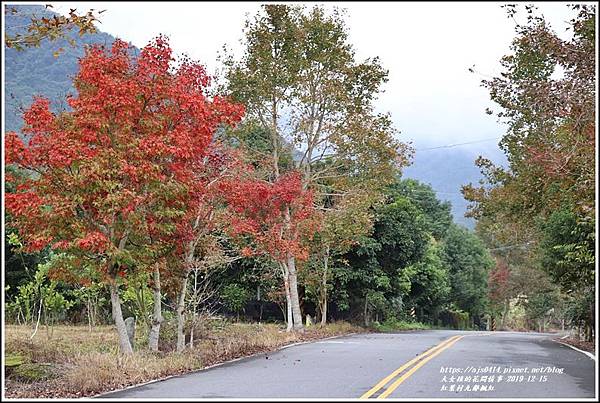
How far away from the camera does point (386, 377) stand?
11.8 m

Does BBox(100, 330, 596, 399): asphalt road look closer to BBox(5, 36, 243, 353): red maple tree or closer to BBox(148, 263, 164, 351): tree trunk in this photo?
BBox(148, 263, 164, 351): tree trunk

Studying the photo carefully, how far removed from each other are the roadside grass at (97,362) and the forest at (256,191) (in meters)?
0.24

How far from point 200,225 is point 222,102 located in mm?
3013

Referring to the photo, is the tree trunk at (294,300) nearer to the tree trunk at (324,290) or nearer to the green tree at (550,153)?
the tree trunk at (324,290)

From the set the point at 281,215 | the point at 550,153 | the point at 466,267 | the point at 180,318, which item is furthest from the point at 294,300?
the point at 466,267

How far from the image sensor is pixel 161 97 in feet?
46.0

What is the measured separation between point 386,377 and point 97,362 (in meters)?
4.91

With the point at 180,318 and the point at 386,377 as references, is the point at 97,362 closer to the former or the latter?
the point at 180,318

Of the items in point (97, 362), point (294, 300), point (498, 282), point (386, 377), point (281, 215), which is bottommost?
point (386, 377)

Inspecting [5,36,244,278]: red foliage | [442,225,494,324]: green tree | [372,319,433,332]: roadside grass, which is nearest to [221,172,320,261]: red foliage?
[5,36,244,278]: red foliage

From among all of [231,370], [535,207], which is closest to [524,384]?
[231,370]

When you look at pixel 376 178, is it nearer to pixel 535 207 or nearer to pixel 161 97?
pixel 535 207

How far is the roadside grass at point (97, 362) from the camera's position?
10.9m

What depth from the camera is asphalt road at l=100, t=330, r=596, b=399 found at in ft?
32.5
